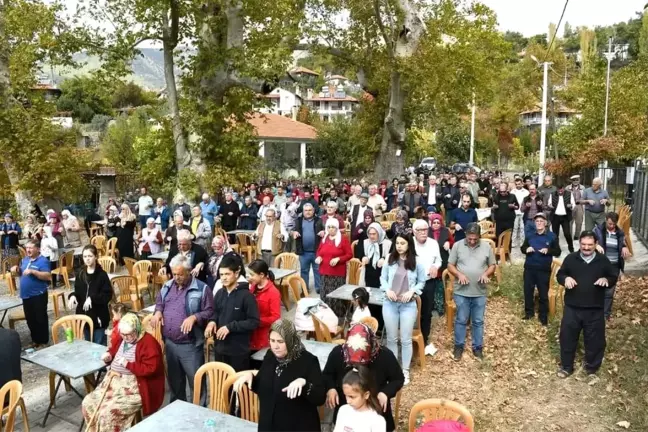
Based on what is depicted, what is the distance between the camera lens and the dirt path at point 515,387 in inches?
198

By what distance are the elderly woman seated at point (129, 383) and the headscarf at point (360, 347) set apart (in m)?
1.81

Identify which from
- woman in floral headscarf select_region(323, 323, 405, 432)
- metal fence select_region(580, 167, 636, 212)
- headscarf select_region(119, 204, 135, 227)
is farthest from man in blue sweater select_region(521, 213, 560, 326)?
metal fence select_region(580, 167, 636, 212)

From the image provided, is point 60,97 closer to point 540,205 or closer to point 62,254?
point 62,254

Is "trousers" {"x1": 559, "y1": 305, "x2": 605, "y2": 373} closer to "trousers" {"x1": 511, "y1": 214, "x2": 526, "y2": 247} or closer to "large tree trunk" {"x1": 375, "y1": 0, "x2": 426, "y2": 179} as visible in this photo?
"trousers" {"x1": 511, "y1": 214, "x2": 526, "y2": 247}

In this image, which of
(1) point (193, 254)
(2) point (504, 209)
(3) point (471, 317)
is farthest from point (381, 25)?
(3) point (471, 317)

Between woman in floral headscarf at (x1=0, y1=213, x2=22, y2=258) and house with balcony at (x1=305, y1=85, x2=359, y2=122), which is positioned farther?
house with balcony at (x1=305, y1=85, x2=359, y2=122)

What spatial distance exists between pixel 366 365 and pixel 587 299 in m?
3.04

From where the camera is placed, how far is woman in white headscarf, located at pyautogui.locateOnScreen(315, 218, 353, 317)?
7.12 meters

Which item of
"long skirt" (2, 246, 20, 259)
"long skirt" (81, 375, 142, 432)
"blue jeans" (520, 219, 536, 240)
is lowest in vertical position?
"long skirt" (81, 375, 142, 432)

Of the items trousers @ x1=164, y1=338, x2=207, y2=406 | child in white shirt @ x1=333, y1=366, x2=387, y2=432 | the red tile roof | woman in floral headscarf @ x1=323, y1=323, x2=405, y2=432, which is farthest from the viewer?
the red tile roof

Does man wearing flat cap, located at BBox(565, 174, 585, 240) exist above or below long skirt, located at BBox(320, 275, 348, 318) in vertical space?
above

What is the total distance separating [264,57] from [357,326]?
11.2m

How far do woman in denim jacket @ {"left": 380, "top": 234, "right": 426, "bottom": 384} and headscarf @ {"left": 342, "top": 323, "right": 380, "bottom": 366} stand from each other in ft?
5.37

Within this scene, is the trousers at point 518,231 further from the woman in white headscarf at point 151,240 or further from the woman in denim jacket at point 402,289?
the woman in white headscarf at point 151,240
